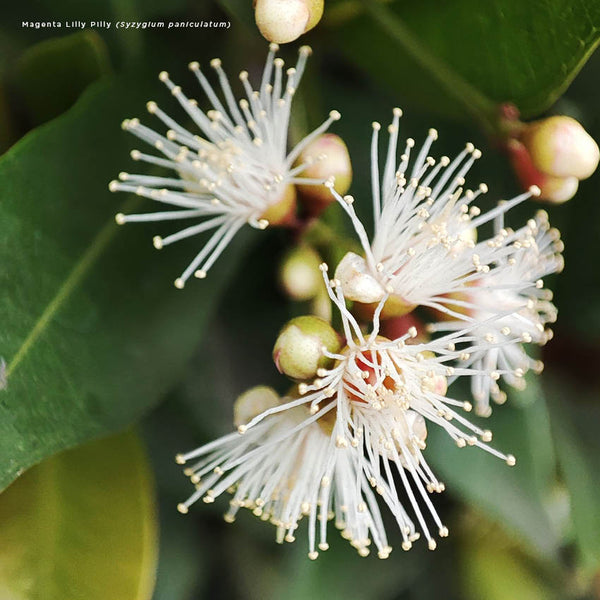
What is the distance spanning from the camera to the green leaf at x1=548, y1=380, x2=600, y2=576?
3.44 ft

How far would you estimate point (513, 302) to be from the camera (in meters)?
0.79

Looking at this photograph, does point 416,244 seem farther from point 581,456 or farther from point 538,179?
point 581,456

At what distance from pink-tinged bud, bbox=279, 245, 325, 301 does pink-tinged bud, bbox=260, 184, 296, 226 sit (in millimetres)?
39

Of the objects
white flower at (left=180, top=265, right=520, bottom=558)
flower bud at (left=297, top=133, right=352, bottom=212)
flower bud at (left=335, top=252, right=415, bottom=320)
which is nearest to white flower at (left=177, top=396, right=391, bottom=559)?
white flower at (left=180, top=265, right=520, bottom=558)

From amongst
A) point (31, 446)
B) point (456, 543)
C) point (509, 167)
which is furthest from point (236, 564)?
point (509, 167)

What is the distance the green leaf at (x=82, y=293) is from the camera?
0.70 m

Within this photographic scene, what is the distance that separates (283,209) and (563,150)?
0.28 meters

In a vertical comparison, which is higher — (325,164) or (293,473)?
(325,164)

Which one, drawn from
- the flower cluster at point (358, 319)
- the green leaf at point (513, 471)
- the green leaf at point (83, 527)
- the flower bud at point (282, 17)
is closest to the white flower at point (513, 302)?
the flower cluster at point (358, 319)

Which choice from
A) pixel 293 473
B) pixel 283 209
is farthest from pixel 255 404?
pixel 283 209

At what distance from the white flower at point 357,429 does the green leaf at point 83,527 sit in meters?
0.15

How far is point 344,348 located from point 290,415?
0.31 feet

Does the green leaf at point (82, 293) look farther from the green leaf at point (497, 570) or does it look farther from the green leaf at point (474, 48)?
the green leaf at point (497, 570)

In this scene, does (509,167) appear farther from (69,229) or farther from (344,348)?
(69,229)
